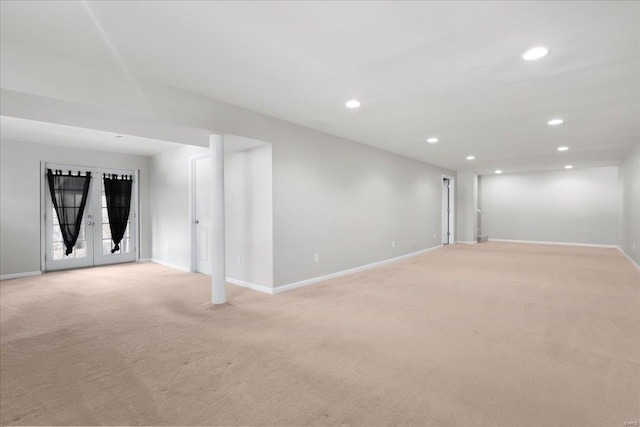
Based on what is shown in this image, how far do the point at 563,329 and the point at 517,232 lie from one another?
903 cm

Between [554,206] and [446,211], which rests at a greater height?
[554,206]

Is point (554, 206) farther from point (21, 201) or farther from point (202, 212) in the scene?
point (21, 201)

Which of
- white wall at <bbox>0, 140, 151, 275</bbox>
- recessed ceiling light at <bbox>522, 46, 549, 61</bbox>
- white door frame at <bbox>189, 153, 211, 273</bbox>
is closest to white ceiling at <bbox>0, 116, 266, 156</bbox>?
white wall at <bbox>0, 140, 151, 275</bbox>

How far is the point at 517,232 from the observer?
10867 mm

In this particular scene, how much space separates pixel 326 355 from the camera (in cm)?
255

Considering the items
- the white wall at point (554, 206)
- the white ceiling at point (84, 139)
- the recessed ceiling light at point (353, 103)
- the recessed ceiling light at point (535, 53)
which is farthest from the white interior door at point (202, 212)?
the white wall at point (554, 206)

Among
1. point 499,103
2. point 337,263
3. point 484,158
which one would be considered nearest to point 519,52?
point 499,103

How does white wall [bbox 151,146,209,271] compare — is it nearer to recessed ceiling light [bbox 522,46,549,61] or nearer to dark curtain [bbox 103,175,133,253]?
dark curtain [bbox 103,175,133,253]

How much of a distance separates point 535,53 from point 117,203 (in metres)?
7.74

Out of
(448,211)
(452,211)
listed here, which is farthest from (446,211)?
(452,211)

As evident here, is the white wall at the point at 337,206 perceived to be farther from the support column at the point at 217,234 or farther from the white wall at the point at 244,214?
the support column at the point at 217,234

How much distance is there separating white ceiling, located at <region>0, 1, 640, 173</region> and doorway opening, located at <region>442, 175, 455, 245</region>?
6.12 m

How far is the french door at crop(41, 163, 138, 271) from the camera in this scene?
6.00 meters

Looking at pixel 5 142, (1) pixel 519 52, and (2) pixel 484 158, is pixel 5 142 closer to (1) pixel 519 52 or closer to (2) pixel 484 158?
(1) pixel 519 52
